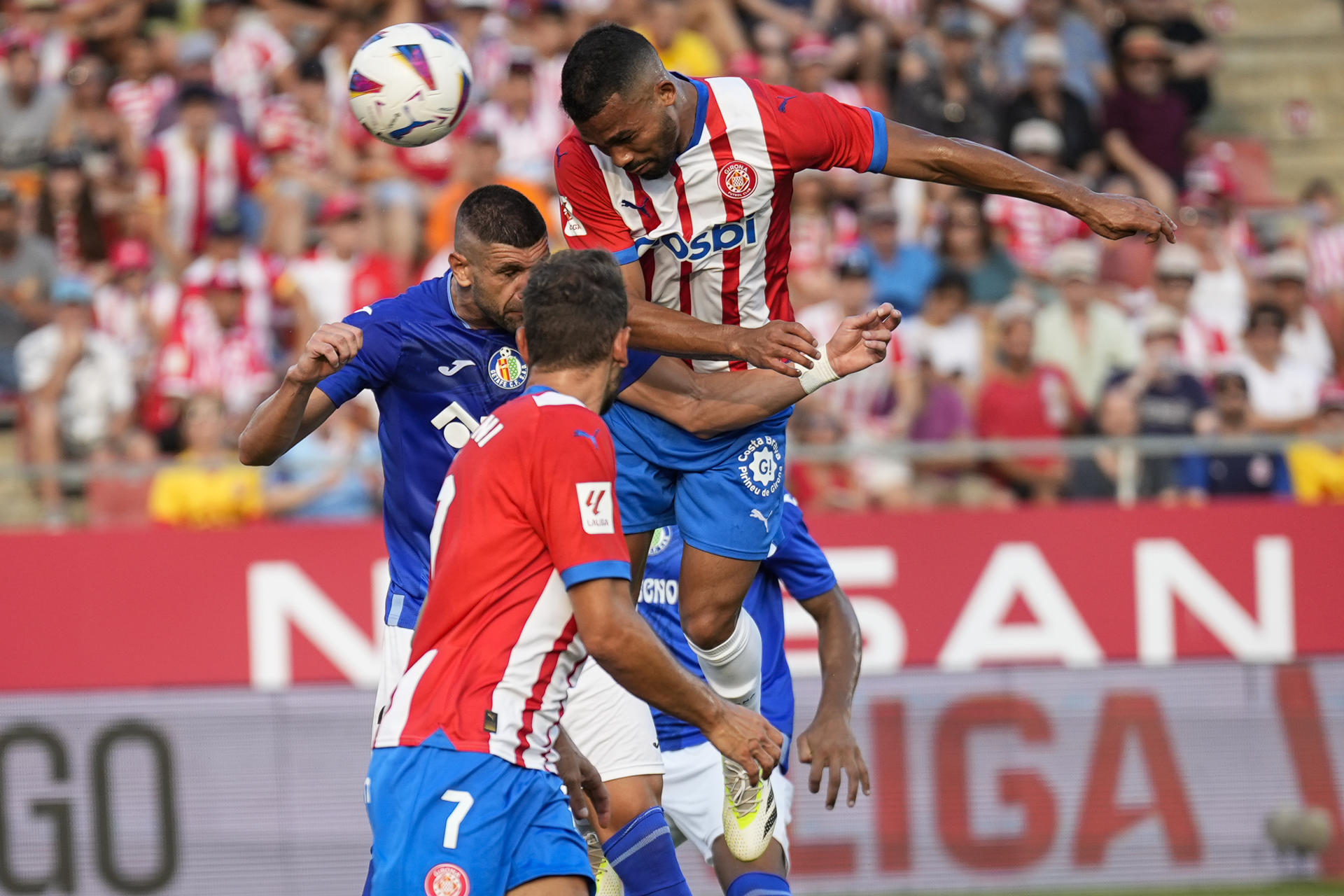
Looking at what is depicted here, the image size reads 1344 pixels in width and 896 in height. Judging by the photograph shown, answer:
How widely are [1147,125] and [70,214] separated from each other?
8418 mm

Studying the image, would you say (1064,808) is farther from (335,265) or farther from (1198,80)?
(1198,80)

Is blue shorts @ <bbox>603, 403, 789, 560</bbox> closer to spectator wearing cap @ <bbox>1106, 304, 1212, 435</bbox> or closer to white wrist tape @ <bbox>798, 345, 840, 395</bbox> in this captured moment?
white wrist tape @ <bbox>798, 345, 840, 395</bbox>

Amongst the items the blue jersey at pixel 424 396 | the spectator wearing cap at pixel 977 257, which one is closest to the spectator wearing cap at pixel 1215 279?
the spectator wearing cap at pixel 977 257

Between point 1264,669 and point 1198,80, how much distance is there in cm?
744

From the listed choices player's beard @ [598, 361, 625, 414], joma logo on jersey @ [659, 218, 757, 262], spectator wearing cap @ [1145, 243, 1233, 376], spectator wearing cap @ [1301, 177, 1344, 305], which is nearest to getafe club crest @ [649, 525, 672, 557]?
joma logo on jersey @ [659, 218, 757, 262]

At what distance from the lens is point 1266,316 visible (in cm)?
1222

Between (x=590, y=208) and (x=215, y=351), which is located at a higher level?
(x=590, y=208)

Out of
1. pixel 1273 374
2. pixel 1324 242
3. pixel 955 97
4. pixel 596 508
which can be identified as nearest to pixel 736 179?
pixel 596 508

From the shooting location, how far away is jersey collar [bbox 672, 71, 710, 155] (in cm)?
586

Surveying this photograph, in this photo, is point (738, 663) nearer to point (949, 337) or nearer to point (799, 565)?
point (799, 565)

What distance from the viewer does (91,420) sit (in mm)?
11367

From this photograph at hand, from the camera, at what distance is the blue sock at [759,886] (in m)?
6.51

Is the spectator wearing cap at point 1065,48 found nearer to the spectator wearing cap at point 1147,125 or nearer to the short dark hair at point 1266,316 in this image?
the spectator wearing cap at point 1147,125

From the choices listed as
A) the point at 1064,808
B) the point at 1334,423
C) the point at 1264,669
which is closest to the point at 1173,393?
the point at 1334,423
